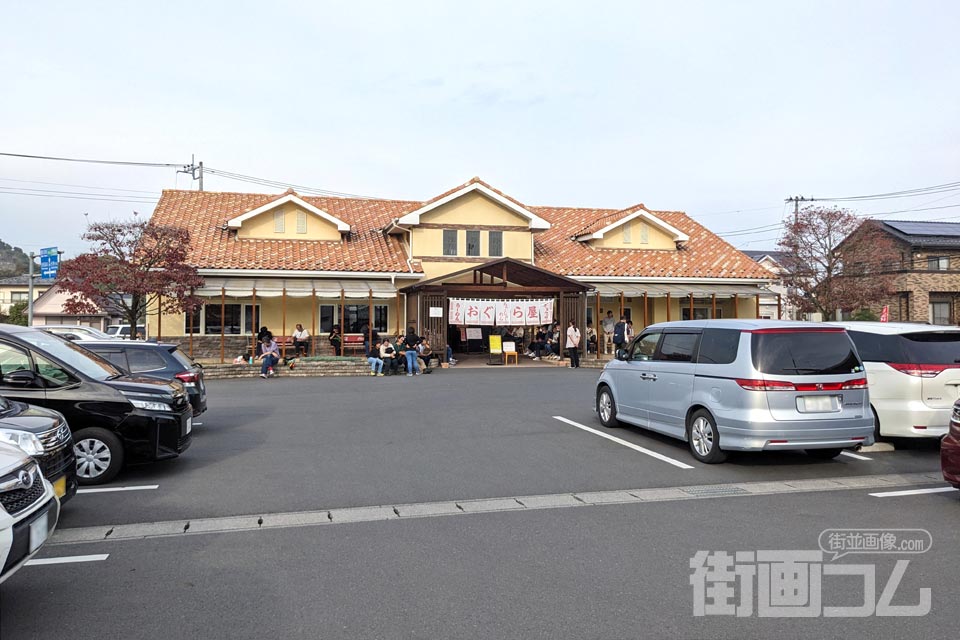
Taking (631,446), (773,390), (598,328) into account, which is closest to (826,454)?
(773,390)

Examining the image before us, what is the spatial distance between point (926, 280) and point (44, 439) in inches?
1771

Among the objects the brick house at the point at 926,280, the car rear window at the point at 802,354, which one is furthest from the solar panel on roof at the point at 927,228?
the car rear window at the point at 802,354

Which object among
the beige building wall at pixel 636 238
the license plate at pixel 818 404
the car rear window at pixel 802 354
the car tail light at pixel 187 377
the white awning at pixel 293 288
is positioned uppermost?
the beige building wall at pixel 636 238

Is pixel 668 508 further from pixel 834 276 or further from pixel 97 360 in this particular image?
pixel 834 276

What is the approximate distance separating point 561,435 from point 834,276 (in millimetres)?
24932

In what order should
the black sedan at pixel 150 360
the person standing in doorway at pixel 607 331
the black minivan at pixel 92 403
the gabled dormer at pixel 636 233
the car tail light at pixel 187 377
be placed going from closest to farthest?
the black minivan at pixel 92 403 < the black sedan at pixel 150 360 < the car tail light at pixel 187 377 < the person standing in doorway at pixel 607 331 < the gabled dormer at pixel 636 233

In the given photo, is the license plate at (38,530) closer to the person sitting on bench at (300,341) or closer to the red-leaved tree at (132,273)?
the red-leaved tree at (132,273)

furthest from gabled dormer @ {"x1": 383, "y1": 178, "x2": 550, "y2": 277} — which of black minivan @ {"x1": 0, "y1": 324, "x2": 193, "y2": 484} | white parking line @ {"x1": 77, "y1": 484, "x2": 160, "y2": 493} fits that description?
white parking line @ {"x1": 77, "y1": 484, "x2": 160, "y2": 493}

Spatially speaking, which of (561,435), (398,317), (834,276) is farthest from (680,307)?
(561,435)

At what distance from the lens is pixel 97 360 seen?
316 inches

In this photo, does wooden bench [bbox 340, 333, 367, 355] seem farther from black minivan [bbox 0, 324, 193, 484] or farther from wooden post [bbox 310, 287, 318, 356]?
black minivan [bbox 0, 324, 193, 484]

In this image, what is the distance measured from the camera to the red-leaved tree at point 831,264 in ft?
97.3

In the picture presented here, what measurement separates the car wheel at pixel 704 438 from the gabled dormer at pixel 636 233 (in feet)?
73.3

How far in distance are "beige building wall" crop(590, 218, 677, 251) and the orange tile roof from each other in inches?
12.9
